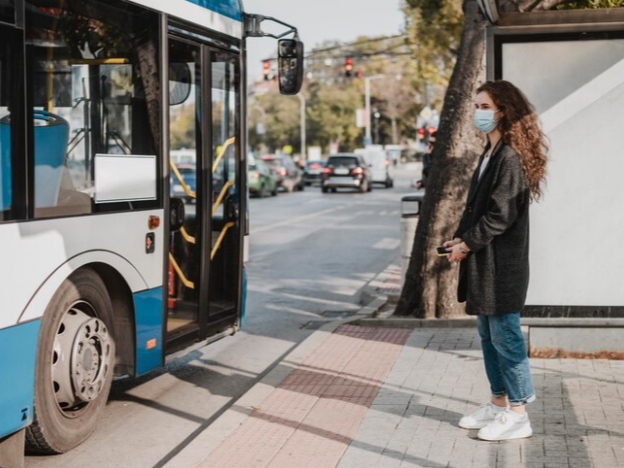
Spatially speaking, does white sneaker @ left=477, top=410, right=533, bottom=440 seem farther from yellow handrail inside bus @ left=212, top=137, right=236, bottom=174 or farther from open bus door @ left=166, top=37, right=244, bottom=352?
yellow handrail inside bus @ left=212, top=137, right=236, bottom=174

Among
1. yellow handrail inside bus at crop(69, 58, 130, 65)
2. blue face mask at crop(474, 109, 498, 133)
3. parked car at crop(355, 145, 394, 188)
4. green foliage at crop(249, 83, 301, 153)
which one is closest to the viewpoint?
blue face mask at crop(474, 109, 498, 133)

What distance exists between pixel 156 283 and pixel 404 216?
5.94 metres

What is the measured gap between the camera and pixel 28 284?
19.1 ft

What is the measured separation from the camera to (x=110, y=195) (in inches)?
270

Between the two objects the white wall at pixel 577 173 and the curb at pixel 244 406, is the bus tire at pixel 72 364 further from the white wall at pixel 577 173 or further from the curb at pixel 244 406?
the white wall at pixel 577 173

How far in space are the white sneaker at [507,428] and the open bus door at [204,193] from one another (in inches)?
94.3

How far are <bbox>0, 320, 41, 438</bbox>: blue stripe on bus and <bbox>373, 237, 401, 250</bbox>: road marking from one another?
1660 centimetres

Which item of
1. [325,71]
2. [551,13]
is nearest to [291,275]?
[551,13]

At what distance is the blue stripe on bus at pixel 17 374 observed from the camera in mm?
5559

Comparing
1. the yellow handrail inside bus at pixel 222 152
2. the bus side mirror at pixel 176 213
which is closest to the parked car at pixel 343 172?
the yellow handrail inside bus at pixel 222 152

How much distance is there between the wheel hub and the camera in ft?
20.8

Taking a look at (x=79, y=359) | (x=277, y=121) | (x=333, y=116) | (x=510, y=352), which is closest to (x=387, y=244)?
(x=510, y=352)

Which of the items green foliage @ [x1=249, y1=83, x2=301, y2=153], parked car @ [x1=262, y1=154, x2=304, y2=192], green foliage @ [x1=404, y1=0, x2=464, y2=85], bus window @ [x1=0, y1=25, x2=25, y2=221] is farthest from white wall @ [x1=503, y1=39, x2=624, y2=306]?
green foliage @ [x1=249, y1=83, x2=301, y2=153]

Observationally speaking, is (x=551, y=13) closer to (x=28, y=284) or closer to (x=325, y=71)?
(x=28, y=284)
